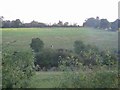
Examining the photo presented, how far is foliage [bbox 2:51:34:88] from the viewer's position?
27.8ft

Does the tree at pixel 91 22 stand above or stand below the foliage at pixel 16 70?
above

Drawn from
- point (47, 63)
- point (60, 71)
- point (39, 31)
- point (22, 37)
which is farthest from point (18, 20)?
point (60, 71)

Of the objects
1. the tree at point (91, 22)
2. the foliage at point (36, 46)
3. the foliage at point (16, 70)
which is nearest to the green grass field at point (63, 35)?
the tree at point (91, 22)

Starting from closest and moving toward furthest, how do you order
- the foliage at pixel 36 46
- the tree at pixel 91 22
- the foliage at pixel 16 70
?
the foliage at pixel 16 70
the foliage at pixel 36 46
the tree at pixel 91 22

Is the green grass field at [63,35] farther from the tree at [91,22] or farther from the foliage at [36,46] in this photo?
the foliage at [36,46]

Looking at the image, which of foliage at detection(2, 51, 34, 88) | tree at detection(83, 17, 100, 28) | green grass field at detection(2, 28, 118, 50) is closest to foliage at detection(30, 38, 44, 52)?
green grass field at detection(2, 28, 118, 50)

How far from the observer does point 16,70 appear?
8586 mm

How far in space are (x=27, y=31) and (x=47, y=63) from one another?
6.18 metres

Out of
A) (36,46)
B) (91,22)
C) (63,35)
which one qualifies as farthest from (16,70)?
(63,35)

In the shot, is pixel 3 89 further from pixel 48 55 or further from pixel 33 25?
pixel 33 25

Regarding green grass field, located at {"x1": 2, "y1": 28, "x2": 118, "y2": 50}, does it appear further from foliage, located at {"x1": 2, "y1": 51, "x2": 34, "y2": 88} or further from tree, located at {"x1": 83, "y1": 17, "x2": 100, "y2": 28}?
foliage, located at {"x1": 2, "y1": 51, "x2": 34, "y2": 88}

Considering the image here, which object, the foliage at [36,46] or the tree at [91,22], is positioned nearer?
the foliage at [36,46]

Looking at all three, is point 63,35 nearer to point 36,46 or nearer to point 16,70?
point 36,46

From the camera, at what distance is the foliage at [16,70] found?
27.8ft
